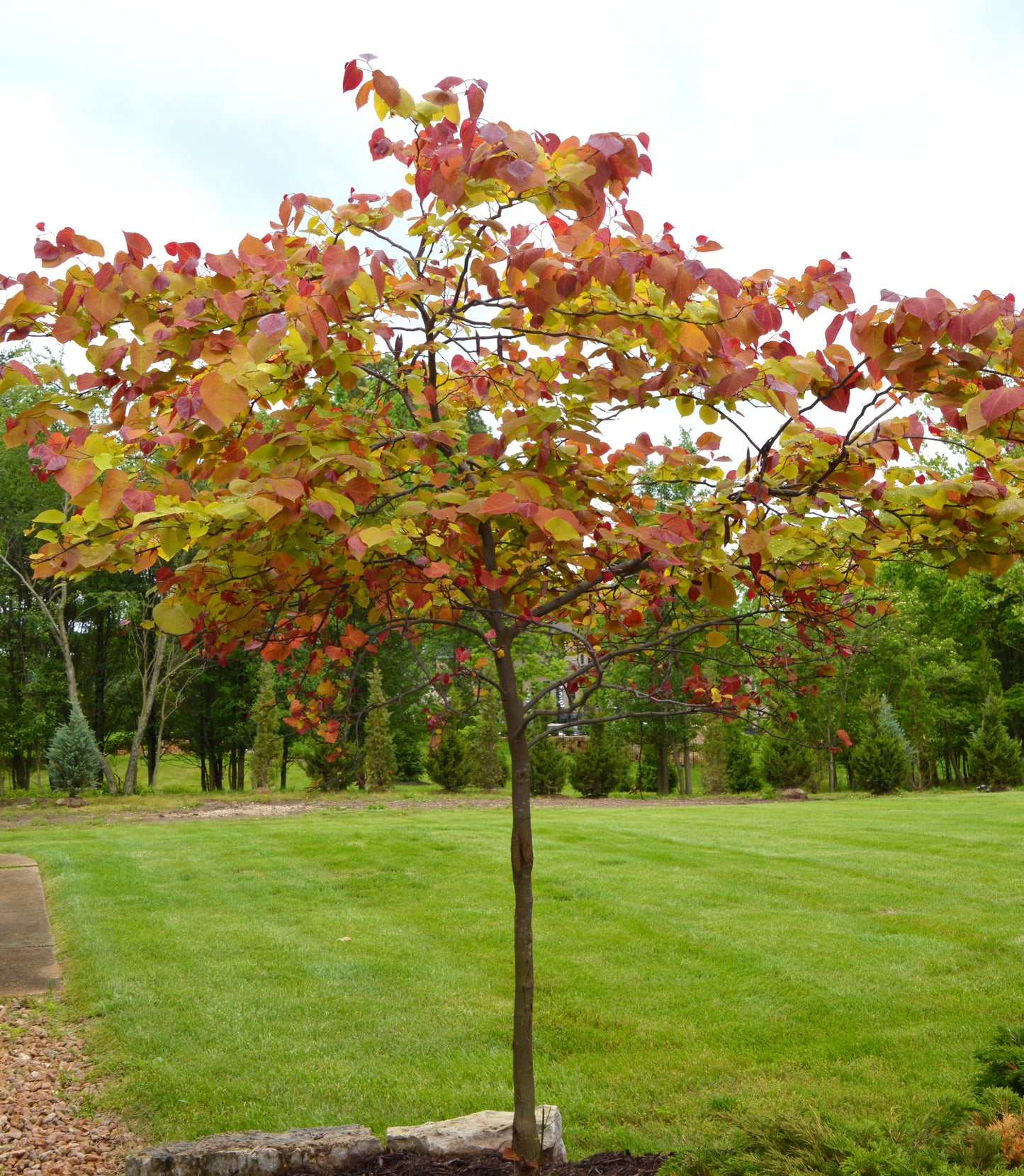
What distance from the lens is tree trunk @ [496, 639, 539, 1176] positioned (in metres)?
2.43

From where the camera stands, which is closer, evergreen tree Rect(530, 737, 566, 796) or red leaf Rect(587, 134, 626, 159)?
red leaf Rect(587, 134, 626, 159)

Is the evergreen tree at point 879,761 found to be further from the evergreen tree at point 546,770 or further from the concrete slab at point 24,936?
the concrete slab at point 24,936

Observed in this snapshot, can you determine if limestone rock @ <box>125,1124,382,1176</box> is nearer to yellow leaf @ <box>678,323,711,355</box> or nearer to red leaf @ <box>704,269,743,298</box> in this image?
yellow leaf @ <box>678,323,711,355</box>

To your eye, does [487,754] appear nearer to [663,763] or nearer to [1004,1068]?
[663,763]

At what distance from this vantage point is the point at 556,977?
485 cm

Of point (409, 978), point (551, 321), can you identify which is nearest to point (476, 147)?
point (551, 321)

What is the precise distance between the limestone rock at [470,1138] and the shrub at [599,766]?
17.3m

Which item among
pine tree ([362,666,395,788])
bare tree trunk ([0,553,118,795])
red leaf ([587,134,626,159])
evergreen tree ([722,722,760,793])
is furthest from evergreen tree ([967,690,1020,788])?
red leaf ([587,134,626,159])

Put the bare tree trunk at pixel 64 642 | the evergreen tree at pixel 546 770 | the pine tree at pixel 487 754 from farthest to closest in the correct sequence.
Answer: the evergreen tree at pixel 546 770, the bare tree trunk at pixel 64 642, the pine tree at pixel 487 754

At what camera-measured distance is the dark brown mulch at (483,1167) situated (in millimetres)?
2533

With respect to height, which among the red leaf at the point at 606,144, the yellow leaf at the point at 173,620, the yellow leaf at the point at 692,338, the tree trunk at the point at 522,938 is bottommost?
the tree trunk at the point at 522,938

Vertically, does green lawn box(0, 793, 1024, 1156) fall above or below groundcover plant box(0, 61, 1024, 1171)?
below

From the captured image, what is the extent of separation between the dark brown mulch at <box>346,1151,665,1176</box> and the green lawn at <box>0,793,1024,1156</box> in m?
0.40

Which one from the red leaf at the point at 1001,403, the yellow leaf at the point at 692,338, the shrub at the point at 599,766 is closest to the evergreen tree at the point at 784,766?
the shrub at the point at 599,766
